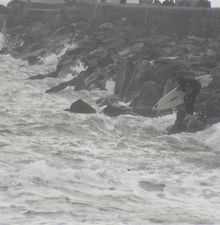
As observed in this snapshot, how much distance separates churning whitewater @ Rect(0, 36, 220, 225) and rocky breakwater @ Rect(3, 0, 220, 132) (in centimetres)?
115

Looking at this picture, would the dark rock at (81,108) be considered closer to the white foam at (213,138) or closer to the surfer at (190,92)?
the surfer at (190,92)

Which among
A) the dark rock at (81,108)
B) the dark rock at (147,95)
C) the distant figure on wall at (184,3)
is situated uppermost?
the distant figure on wall at (184,3)

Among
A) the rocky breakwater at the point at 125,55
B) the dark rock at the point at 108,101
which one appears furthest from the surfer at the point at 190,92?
the dark rock at the point at 108,101

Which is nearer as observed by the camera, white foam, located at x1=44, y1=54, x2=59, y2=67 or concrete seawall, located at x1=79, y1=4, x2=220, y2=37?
concrete seawall, located at x1=79, y1=4, x2=220, y2=37

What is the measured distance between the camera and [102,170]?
7996 millimetres

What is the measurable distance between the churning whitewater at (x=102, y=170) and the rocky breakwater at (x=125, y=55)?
1148 mm

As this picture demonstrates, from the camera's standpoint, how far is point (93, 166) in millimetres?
8250

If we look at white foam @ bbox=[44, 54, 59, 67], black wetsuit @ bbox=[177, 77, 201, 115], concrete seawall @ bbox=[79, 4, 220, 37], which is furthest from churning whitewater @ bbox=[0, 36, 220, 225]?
white foam @ bbox=[44, 54, 59, 67]

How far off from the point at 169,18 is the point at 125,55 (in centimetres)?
439

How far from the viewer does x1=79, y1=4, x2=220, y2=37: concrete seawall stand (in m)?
21.0

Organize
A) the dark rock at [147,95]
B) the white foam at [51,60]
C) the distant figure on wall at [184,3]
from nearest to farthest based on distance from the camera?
the dark rock at [147,95] < the white foam at [51,60] < the distant figure on wall at [184,3]

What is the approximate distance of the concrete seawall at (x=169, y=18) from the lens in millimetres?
21000

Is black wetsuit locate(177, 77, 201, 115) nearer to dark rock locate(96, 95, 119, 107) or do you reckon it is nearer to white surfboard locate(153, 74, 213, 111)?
Result: white surfboard locate(153, 74, 213, 111)

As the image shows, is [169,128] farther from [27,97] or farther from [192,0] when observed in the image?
[192,0]
